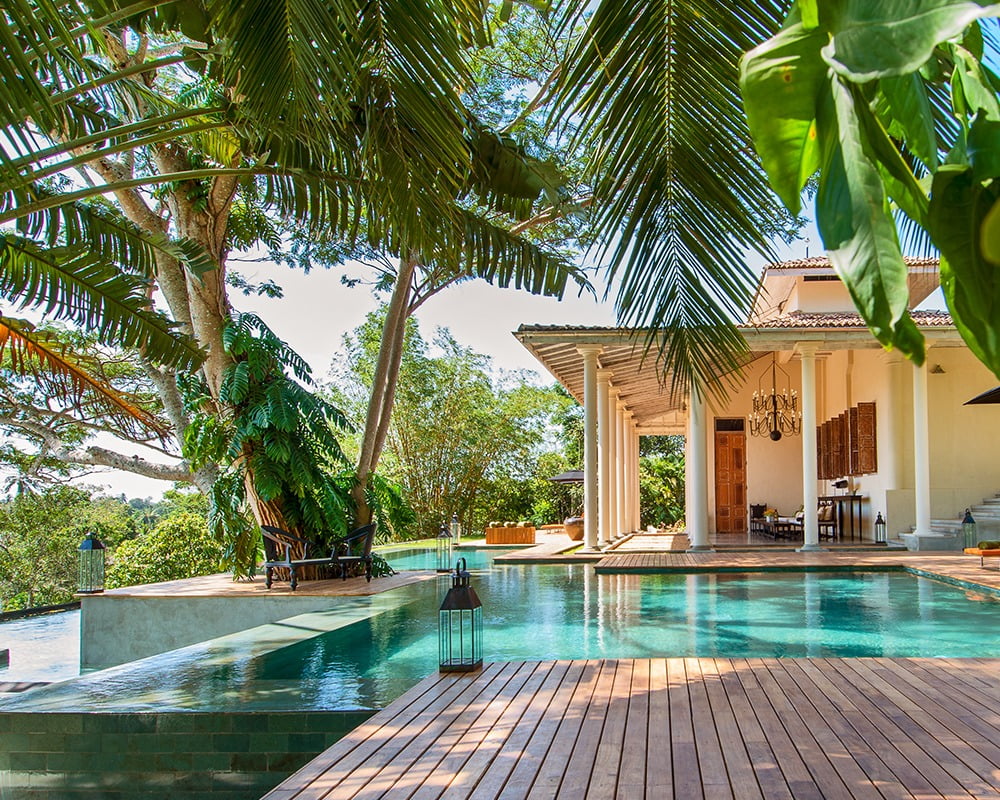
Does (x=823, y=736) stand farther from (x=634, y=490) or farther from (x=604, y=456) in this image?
(x=634, y=490)

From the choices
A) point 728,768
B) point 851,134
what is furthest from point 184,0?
point 851,134

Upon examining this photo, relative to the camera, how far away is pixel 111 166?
44.6ft

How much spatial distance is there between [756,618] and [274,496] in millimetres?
5911

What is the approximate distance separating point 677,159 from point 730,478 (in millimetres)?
21373

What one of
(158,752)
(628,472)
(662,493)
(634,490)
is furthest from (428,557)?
(158,752)

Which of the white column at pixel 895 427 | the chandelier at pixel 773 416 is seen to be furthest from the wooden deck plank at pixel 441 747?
the white column at pixel 895 427

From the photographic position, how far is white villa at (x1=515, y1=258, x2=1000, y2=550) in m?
16.0

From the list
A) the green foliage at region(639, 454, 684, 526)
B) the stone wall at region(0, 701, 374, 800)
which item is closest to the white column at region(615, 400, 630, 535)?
the green foliage at region(639, 454, 684, 526)

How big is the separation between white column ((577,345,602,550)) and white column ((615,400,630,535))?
366 centimetres

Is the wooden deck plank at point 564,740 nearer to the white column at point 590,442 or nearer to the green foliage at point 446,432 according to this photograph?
Result: the white column at point 590,442

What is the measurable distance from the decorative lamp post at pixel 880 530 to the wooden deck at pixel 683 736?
38.1 ft

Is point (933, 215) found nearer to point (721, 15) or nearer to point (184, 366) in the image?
point (721, 15)

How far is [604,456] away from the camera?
1709 cm

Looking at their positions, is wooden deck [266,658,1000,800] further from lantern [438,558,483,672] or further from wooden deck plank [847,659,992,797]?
lantern [438,558,483,672]
